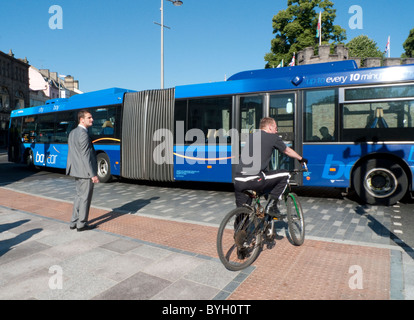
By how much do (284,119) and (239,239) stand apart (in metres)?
4.88

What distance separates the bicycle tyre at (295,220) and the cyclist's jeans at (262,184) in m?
0.41

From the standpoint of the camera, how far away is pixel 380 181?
698 centimetres

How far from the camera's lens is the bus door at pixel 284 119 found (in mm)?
7684

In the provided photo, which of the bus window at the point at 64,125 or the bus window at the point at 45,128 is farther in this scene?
the bus window at the point at 45,128

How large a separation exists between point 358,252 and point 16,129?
16910mm

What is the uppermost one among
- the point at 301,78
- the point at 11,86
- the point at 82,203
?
the point at 11,86

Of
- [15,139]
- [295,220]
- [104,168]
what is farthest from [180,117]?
[15,139]

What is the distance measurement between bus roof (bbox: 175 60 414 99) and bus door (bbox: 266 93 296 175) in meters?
0.25

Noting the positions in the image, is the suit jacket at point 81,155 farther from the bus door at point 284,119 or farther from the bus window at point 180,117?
the bus door at point 284,119

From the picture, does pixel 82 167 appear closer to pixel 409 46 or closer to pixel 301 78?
pixel 301 78

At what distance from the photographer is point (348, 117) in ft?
23.5

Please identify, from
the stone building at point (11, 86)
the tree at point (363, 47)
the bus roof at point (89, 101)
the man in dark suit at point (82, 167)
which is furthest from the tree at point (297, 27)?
the stone building at point (11, 86)
